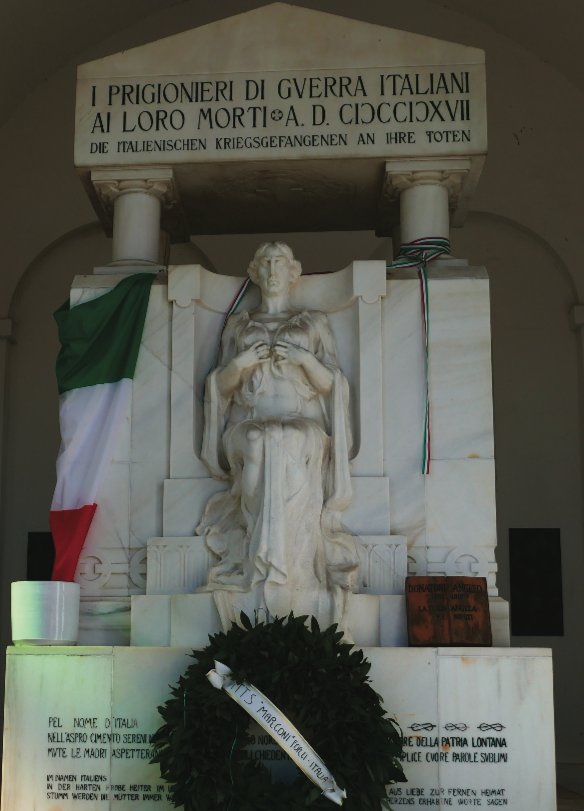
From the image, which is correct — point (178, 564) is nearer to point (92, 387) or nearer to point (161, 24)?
point (92, 387)

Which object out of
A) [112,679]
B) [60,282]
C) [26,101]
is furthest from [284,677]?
[26,101]

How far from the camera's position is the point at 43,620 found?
6.62 m

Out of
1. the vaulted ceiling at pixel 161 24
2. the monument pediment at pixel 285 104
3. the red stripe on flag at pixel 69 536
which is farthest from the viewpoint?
the vaulted ceiling at pixel 161 24

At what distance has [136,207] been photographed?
27.2ft

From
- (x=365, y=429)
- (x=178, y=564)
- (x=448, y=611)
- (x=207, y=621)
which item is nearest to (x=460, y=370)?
(x=365, y=429)

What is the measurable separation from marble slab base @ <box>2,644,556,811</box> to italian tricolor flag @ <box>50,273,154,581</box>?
1.14 metres

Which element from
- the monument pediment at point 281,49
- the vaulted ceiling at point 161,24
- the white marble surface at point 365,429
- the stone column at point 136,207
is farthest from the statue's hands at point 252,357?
the vaulted ceiling at point 161,24

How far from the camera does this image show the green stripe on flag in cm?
767

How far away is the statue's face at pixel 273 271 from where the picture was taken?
24.7 feet

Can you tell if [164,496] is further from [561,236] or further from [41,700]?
[561,236]

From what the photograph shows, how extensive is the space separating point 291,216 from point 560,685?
5068mm

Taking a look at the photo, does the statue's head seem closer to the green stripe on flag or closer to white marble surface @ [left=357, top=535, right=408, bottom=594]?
the green stripe on flag

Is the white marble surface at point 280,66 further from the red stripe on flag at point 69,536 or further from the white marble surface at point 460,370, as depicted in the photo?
the red stripe on flag at point 69,536

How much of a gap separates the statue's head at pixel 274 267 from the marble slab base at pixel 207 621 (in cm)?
215
